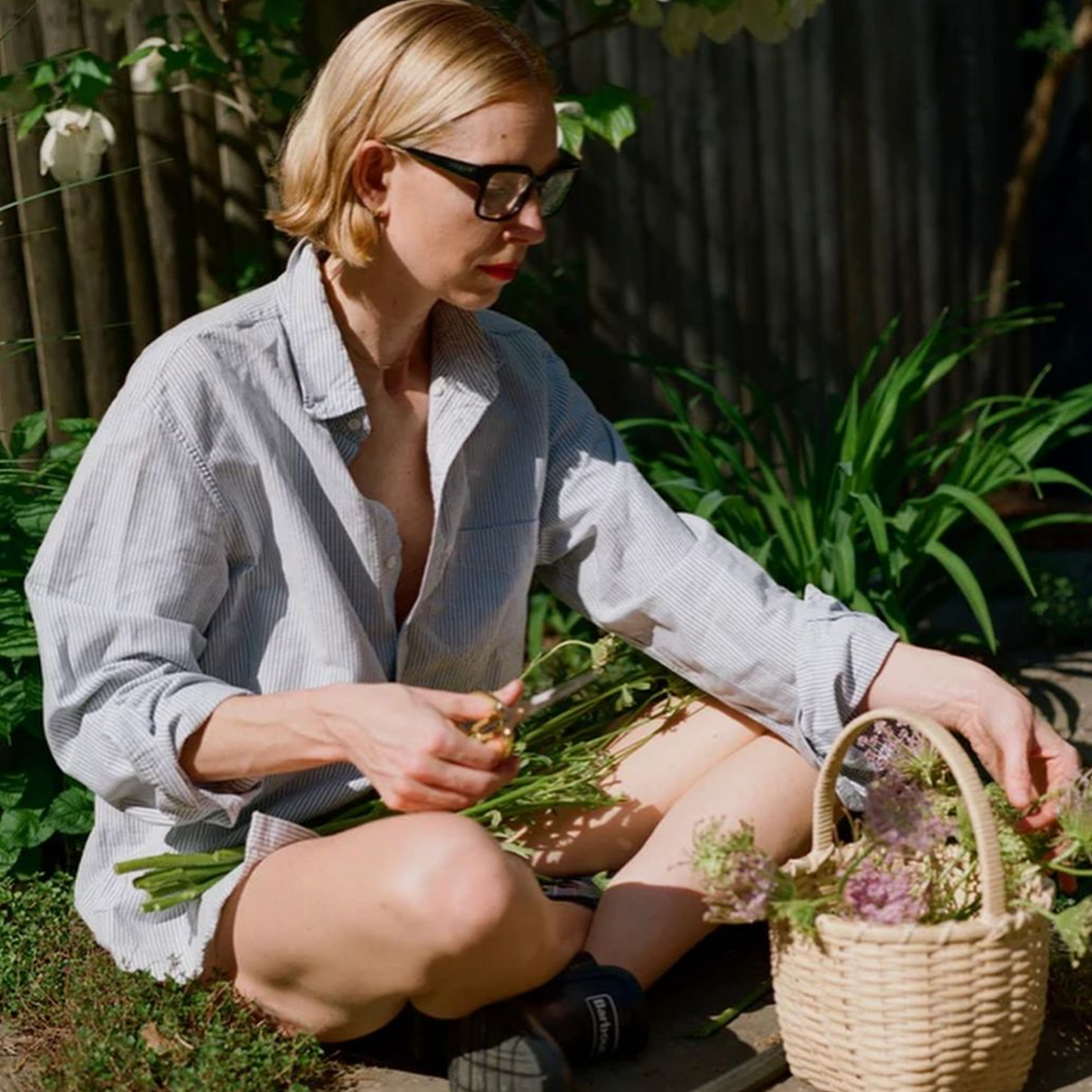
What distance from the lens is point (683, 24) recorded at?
3.52m

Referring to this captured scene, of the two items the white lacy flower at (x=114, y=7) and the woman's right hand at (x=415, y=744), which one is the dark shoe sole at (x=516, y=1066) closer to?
the woman's right hand at (x=415, y=744)

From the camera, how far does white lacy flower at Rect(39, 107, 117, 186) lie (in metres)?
3.42

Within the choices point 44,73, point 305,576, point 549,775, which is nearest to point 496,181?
point 305,576

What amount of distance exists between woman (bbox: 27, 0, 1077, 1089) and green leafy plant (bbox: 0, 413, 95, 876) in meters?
0.49

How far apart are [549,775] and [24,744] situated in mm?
945

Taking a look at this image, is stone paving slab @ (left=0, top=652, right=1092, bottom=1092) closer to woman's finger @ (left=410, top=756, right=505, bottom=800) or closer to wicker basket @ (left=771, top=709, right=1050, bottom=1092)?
wicker basket @ (left=771, top=709, right=1050, bottom=1092)

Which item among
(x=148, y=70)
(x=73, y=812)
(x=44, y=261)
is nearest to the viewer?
(x=73, y=812)

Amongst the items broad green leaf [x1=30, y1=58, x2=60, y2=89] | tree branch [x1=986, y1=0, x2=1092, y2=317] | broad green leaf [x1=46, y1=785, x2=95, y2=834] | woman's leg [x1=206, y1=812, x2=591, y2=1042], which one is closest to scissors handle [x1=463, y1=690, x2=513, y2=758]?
woman's leg [x1=206, y1=812, x2=591, y2=1042]

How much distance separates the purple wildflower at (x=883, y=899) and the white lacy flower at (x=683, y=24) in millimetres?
1914

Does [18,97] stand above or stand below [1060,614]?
above

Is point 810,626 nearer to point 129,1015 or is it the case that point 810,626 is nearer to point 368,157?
point 368,157

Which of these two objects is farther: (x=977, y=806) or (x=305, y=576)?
(x=305, y=576)

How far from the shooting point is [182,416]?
228 centimetres

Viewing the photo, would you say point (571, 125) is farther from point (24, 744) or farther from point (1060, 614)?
point (1060, 614)
